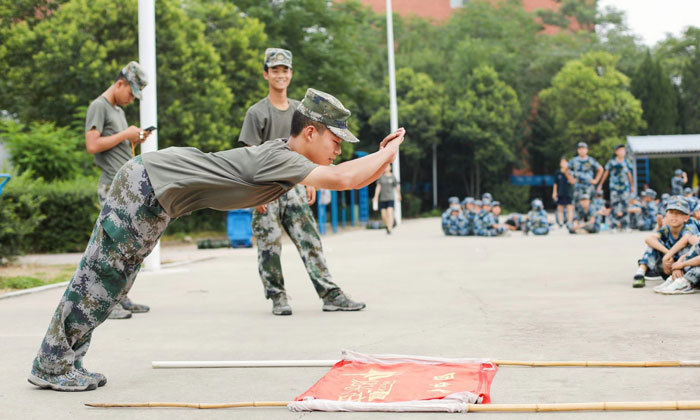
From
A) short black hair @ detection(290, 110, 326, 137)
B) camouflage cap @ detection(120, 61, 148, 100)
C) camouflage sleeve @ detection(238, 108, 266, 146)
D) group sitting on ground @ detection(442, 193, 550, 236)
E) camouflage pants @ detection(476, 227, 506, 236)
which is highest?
camouflage cap @ detection(120, 61, 148, 100)

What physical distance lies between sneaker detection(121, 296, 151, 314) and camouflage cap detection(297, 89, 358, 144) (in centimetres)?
374

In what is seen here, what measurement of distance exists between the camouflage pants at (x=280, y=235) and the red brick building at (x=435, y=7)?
52632 mm

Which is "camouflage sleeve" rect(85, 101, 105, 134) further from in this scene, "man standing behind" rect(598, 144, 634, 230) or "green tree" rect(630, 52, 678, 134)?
"green tree" rect(630, 52, 678, 134)

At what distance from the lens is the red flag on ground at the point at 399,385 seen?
12.4 ft

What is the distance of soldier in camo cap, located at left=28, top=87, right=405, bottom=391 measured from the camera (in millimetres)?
3963

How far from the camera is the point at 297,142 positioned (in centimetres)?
427

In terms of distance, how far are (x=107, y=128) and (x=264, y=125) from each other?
1342mm

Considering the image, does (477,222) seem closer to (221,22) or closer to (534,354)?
(221,22)

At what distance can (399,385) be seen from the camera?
4.12 m

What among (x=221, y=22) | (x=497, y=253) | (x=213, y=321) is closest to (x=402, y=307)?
(x=213, y=321)

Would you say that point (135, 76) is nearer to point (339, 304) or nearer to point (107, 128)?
point (107, 128)

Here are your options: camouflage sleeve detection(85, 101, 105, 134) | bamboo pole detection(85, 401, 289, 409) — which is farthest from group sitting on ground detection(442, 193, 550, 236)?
bamboo pole detection(85, 401, 289, 409)

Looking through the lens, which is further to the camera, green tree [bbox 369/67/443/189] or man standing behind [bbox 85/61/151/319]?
green tree [bbox 369/67/443/189]

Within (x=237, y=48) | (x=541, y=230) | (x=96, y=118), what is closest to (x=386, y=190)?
(x=541, y=230)
